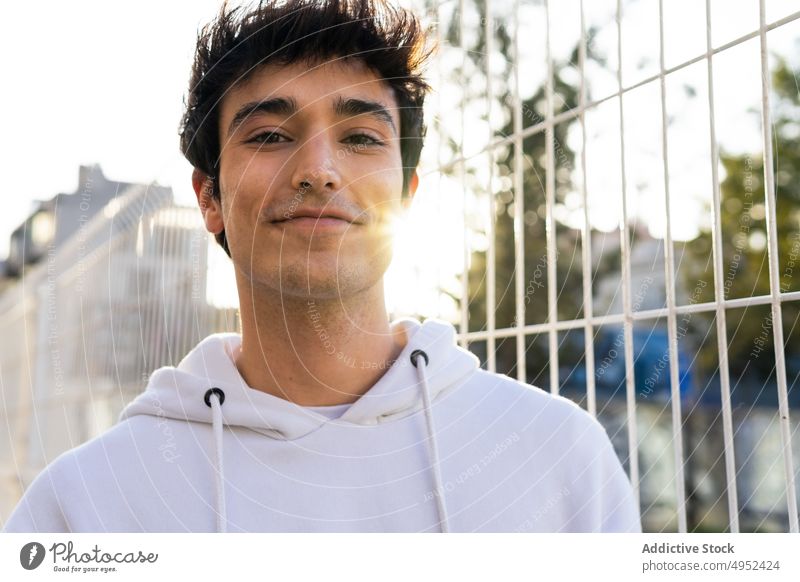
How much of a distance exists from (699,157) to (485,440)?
1.23 m

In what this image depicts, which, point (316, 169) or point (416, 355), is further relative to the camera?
point (416, 355)

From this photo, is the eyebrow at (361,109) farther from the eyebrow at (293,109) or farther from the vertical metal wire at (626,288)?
the vertical metal wire at (626,288)

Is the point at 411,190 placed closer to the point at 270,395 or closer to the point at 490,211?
the point at 490,211

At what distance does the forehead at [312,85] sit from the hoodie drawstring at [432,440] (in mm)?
331

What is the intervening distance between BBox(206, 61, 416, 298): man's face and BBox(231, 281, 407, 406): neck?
1.3 inches

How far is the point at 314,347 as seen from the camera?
3.34ft

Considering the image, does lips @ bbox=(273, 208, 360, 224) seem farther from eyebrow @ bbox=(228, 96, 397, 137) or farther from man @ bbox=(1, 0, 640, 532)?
eyebrow @ bbox=(228, 96, 397, 137)

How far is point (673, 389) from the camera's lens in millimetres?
914

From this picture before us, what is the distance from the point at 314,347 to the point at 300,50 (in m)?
0.39

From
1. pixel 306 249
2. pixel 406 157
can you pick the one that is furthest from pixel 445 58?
pixel 306 249
